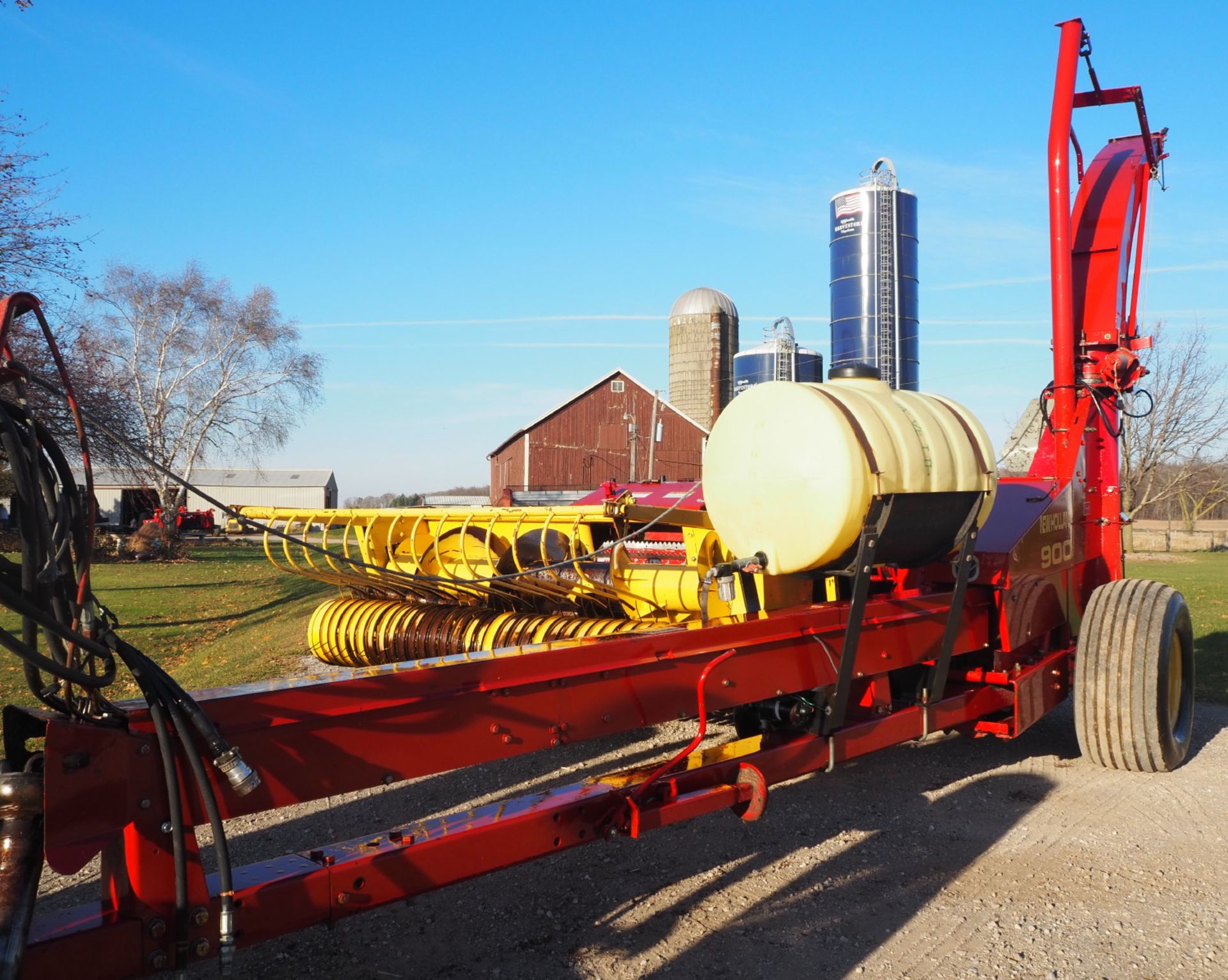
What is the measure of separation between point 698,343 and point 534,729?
32.4m

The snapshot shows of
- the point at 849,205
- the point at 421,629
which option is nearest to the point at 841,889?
the point at 421,629

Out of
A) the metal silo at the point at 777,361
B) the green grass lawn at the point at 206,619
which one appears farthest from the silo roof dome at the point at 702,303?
the green grass lawn at the point at 206,619

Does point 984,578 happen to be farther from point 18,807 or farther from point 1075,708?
point 18,807

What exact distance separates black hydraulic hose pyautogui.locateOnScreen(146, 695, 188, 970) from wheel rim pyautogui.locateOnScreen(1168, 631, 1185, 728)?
516 cm

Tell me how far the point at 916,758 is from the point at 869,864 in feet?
5.82

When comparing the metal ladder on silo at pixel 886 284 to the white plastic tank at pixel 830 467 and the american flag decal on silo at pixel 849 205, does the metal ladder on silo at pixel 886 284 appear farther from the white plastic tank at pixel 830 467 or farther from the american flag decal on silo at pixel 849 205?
the white plastic tank at pixel 830 467

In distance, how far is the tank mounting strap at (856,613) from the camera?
365cm

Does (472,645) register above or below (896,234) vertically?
below

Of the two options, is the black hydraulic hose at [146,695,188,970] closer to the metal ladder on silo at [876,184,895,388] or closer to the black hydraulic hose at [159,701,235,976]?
the black hydraulic hose at [159,701,235,976]

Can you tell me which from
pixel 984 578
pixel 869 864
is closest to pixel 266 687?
pixel 869 864

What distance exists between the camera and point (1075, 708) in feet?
17.5

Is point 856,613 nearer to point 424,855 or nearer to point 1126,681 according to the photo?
point 424,855

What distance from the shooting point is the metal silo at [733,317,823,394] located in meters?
22.5

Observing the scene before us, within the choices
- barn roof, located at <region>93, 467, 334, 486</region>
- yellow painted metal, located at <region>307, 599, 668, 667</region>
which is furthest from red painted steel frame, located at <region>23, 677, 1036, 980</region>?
barn roof, located at <region>93, 467, 334, 486</region>
